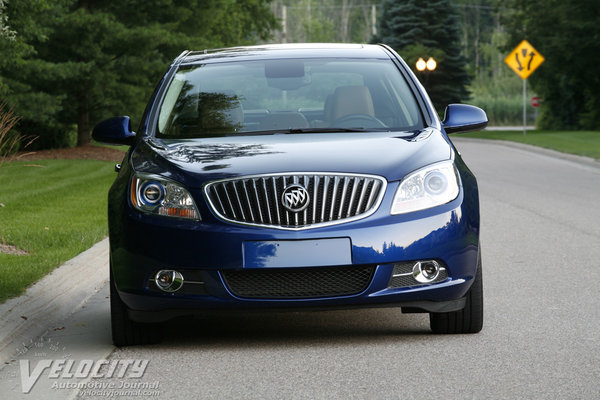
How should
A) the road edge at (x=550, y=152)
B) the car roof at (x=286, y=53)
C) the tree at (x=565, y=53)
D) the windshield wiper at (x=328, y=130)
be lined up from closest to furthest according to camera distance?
1. the windshield wiper at (x=328, y=130)
2. the car roof at (x=286, y=53)
3. the road edge at (x=550, y=152)
4. the tree at (x=565, y=53)

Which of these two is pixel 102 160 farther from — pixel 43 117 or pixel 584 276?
pixel 584 276

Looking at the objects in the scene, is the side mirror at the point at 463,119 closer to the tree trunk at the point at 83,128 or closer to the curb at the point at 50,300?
the curb at the point at 50,300

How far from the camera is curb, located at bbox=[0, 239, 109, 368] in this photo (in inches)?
255

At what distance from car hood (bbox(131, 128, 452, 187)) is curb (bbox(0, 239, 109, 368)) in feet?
4.00

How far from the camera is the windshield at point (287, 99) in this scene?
6926mm

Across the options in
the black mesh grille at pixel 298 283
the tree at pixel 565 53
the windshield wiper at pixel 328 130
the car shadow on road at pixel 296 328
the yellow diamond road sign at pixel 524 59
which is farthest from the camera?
the tree at pixel 565 53

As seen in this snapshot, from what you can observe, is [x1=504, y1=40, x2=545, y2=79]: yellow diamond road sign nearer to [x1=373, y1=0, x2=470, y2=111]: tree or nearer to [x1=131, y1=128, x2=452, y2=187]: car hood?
[x1=373, y1=0, x2=470, y2=111]: tree

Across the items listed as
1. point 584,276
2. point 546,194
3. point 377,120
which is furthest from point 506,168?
point 377,120

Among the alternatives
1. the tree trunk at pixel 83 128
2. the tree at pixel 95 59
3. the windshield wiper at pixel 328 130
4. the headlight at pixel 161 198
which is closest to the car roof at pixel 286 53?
the windshield wiper at pixel 328 130

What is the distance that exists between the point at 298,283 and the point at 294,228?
312 mm

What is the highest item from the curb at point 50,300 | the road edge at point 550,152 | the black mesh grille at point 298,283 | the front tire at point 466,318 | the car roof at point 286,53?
the car roof at point 286,53

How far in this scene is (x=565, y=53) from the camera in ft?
150

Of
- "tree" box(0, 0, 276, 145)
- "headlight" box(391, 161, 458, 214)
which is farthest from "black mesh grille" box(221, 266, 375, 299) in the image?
"tree" box(0, 0, 276, 145)

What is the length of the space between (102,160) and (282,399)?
2180cm
